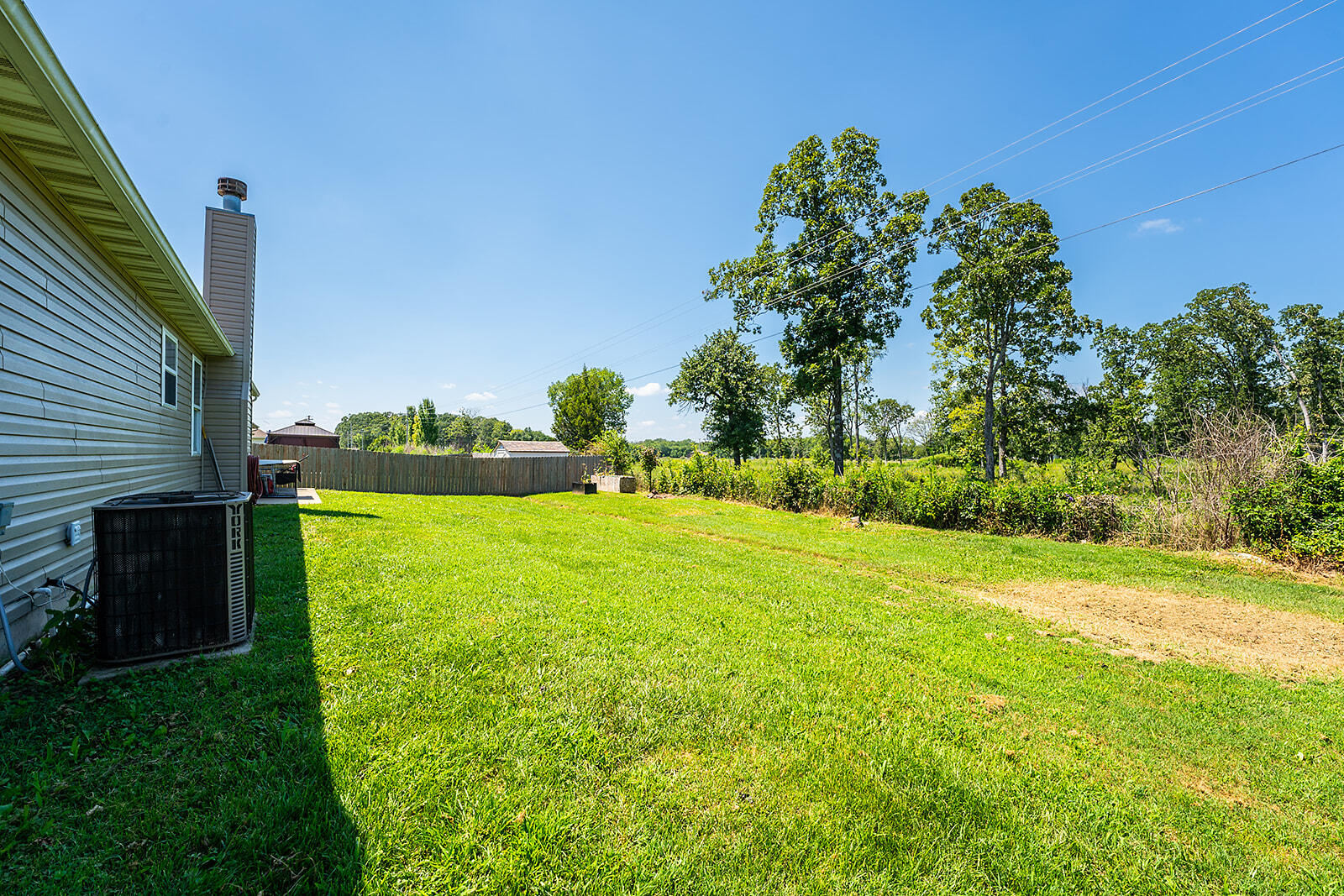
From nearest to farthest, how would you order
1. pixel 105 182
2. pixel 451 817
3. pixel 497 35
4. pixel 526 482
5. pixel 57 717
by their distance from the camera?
1. pixel 451 817
2. pixel 57 717
3. pixel 105 182
4. pixel 497 35
5. pixel 526 482

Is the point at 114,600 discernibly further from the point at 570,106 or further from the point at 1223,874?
the point at 570,106

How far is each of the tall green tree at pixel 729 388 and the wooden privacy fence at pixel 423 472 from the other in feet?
42.7

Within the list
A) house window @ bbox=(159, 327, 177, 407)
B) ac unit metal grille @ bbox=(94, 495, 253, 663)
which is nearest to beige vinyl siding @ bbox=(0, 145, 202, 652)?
ac unit metal grille @ bbox=(94, 495, 253, 663)

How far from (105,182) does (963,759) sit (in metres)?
6.01

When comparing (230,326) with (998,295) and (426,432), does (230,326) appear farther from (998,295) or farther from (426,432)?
(426,432)

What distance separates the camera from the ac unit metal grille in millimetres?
2682

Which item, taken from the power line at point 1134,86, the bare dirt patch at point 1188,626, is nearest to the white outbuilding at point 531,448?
the power line at point 1134,86

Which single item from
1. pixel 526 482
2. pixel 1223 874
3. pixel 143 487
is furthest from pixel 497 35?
pixel 526 482

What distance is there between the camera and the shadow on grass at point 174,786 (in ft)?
5.10

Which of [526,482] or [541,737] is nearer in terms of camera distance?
[541,737]

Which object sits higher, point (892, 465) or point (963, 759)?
point (892, 465)

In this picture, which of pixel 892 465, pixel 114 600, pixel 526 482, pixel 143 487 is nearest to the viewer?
pixel 114 600

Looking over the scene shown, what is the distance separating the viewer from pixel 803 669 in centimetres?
354

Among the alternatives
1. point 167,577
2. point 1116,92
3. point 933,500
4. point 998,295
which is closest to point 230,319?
point 167,577
